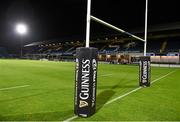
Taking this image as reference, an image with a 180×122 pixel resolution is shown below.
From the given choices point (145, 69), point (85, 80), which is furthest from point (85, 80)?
point (145, 69)

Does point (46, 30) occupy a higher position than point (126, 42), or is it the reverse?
point (46, 30)

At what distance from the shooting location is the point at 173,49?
36.6m

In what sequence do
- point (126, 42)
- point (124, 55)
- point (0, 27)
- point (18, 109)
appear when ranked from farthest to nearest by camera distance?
point (0, 27), point (126, 42), point (124, 55), point (18, 109)

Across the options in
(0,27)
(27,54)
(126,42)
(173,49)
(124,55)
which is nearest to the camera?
(173,49)

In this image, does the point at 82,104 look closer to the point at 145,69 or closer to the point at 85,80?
the point at 85,80

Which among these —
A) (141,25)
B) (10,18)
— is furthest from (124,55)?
(10,18)

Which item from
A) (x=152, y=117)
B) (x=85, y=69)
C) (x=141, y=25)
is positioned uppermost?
(x=141, y=25)

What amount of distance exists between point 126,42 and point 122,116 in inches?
1729

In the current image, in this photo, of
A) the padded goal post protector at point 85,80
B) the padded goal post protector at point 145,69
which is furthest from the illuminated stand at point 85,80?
the padded goal post protector at point 145,69

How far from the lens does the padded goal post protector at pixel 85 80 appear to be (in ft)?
13.6

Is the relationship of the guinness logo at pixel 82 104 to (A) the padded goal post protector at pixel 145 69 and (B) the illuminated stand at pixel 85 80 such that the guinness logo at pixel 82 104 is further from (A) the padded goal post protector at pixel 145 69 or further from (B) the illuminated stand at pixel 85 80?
(A) the padded goal post protector at pixel 145 69

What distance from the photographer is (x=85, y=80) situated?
13.6ft

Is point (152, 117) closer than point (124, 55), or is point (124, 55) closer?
point (152, 117)

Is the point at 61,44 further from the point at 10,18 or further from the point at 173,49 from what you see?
the point at 173,49
